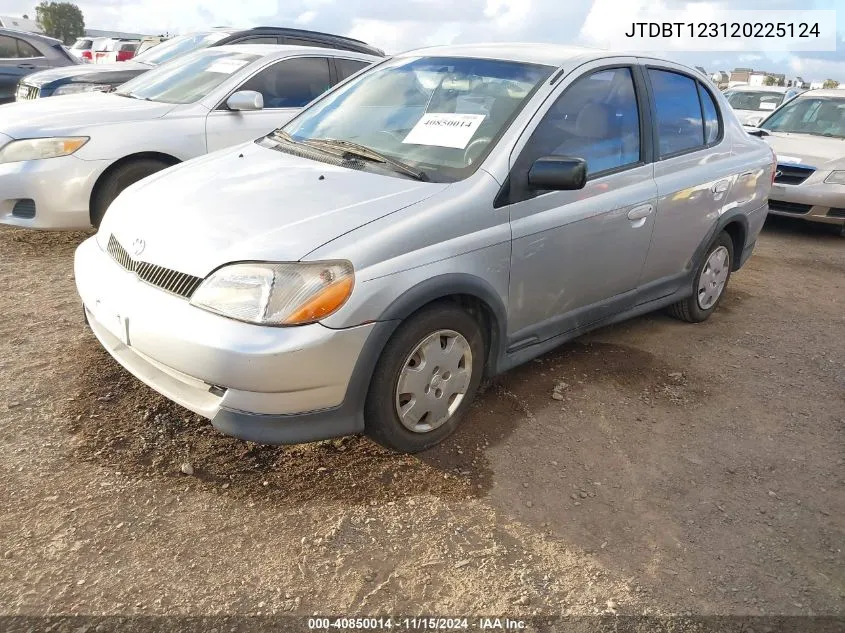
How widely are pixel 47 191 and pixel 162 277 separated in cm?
288

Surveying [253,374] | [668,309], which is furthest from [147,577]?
[668,309]

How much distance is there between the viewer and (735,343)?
15.3 ft

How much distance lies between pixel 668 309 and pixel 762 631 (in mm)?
2881

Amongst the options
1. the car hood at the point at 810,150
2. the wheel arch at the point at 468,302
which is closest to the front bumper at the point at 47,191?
the wheel arch at the point at 468,302

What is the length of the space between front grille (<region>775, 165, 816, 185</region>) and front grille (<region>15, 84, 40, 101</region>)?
336 inches

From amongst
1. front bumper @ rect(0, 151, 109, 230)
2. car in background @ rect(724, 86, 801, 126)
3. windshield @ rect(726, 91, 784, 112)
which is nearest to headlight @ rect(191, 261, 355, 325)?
front bumper @ rect(0, 151, 109, 230)

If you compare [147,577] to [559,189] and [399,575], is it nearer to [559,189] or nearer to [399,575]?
[399,575]

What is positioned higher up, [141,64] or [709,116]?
[709,116]

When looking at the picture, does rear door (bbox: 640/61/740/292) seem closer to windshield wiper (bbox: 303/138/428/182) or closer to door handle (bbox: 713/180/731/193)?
door handle (bbox: 713/180/731/193)

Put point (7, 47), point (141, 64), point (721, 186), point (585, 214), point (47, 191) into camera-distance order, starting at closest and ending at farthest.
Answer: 1. point (585, 214)
2. point (721, 186)
3. point (47, 191)
4. point (141, 64)
5. point (7, 47)

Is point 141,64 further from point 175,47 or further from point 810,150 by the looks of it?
point 810,150

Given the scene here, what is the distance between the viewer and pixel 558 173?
304 centimetres

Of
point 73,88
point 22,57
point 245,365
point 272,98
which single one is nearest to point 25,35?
point 22,57

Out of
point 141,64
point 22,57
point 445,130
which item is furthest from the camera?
point 22,57
